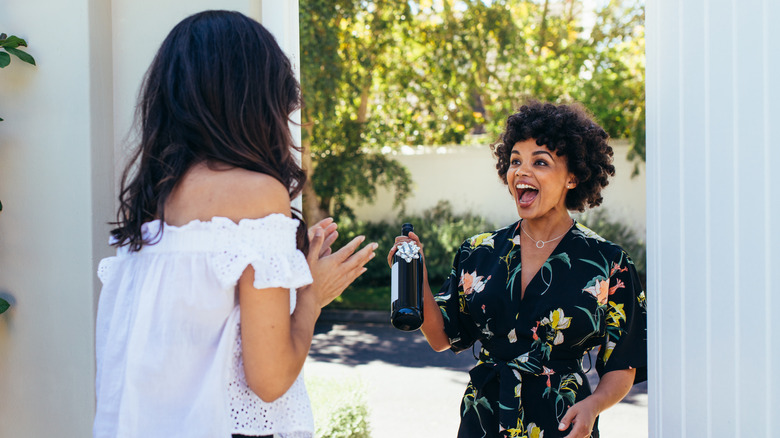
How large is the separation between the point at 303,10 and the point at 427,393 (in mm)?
4686

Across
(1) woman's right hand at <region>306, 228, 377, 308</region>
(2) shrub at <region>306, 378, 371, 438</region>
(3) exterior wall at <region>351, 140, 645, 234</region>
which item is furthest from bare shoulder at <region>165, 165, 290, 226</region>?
(3) exterior wall at <region>351, 140, 645, 234</region>

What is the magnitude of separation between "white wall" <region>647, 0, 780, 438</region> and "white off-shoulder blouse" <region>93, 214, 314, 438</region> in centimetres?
78

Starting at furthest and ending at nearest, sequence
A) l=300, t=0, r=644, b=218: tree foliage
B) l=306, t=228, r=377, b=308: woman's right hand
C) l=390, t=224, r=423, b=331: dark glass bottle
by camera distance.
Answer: l=300, t=0, r=644, b=218: tree foliage
l=390, t=224, r=423, b=331: dark glass bottle
l=306, t=228, r=377, b=308: woman's right hand

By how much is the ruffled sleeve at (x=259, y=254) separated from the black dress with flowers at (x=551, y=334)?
886 millimetres

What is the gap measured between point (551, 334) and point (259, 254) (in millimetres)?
1006

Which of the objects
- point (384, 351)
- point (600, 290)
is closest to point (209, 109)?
point (600, 290)

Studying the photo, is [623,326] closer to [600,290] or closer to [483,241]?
[600,290]

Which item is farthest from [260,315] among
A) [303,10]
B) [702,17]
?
[303,10]

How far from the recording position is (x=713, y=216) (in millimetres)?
1299

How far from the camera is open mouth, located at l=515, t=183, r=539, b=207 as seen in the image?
2109mm

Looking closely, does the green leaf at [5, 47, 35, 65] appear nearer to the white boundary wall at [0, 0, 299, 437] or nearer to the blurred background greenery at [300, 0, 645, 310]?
the white boundary wall at [0, 0, 299, 437]

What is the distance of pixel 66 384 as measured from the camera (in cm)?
223

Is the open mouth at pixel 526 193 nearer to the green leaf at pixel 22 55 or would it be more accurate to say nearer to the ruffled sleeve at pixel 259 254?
the ruffled sleeve at pixel 259 254

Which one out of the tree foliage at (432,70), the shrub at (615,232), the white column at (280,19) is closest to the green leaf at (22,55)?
the white column at (280,19)
